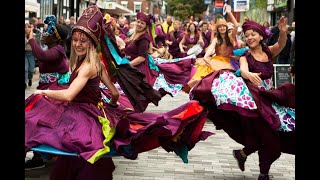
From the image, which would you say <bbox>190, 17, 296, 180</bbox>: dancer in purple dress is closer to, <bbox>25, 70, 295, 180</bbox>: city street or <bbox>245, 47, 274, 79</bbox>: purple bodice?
<bbox>245, 47, 274, 79</bbox>: purple bodice

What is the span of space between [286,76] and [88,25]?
27.0 feet

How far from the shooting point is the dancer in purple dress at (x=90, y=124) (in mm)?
4137

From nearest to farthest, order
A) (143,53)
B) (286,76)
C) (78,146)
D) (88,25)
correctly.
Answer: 1. (78,146)
2. (88,25)
3. (143,53)
4. (286,76)

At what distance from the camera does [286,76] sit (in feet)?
39.3

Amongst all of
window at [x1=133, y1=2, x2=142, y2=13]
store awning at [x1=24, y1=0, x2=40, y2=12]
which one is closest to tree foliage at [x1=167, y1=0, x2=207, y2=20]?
window at [x1=133, y1=2, x2=142, y2=13]

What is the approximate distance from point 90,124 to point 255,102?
6.00 feet

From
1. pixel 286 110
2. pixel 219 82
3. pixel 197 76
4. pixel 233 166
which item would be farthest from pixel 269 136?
pixel 197 76

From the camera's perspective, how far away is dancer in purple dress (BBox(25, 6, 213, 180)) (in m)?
4.14

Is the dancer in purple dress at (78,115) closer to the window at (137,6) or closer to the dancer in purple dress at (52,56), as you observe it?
the dancer in purple dress at (52,56)

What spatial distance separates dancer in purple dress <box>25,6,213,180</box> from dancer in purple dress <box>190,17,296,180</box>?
2.39 ft

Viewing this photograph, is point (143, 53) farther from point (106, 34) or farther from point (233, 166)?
point (106, 34)

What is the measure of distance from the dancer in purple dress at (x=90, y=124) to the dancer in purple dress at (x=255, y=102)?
730 millimetres

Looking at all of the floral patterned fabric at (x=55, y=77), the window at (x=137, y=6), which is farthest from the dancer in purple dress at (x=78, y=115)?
the window at (x=137, y=6)
